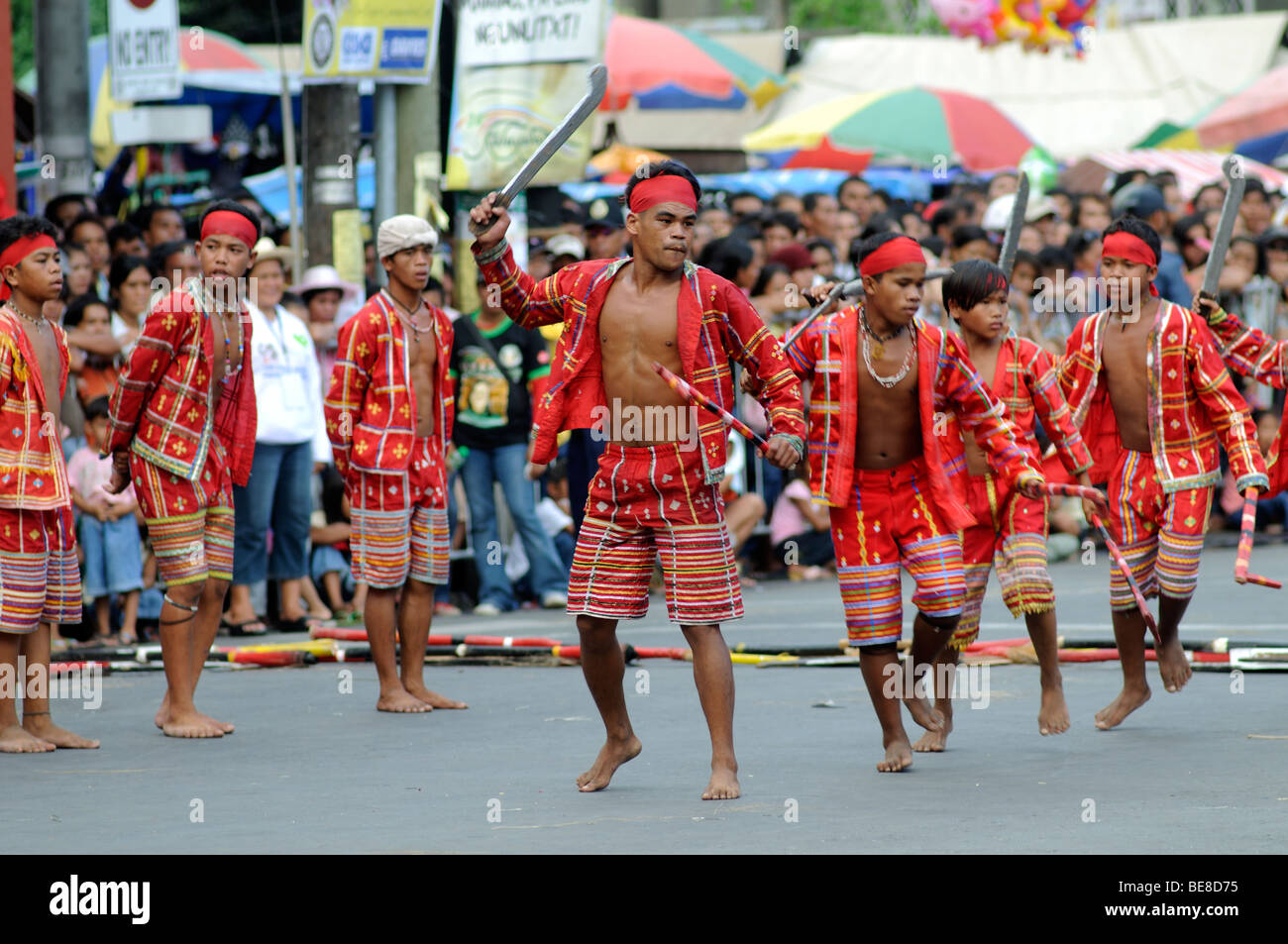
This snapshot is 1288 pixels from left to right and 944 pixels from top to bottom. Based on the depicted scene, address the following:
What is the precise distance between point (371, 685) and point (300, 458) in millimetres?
2437


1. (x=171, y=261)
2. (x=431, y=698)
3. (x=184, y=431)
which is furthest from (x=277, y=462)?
(x=184, y=431)

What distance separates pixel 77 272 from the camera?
41.0ft

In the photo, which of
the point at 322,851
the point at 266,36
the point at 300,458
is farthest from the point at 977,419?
the point at 266,36

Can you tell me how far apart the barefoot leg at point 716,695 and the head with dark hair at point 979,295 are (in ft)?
6.65

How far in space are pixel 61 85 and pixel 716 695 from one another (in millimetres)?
10263

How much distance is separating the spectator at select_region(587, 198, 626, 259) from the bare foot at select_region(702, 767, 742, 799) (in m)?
7.58

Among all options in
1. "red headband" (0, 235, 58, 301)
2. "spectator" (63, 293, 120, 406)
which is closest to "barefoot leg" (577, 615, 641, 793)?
"red headband" (0, 235, 58, 301)

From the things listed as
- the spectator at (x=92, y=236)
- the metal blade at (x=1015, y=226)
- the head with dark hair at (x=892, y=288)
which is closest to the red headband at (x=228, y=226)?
the head with dark hair at (x=892, y=288)

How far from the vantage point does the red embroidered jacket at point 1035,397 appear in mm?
8312

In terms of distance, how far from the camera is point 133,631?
1196 cm

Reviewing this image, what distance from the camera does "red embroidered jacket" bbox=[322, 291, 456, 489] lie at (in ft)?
31.5

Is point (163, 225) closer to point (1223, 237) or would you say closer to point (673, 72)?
point (1223, 237)

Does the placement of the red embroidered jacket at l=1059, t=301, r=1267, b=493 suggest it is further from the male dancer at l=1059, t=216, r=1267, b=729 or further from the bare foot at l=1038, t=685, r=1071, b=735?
the bare foot at l=1038, t=685, r=1071, b=735

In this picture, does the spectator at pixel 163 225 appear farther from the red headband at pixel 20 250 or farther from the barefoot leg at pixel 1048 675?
the barefoot leg at pixel 1048 675
